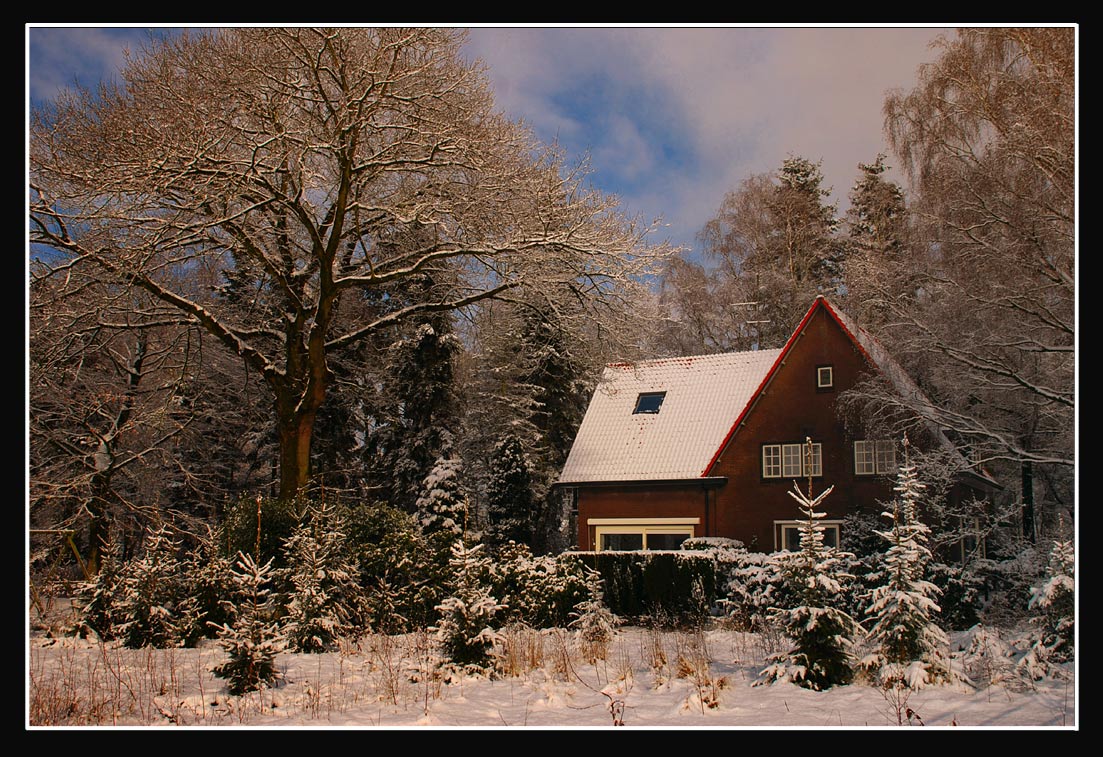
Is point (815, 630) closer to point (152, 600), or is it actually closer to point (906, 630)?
point (906, 630)

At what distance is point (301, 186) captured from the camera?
15.8m

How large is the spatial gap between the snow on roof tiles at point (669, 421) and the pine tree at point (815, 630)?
15925 mm

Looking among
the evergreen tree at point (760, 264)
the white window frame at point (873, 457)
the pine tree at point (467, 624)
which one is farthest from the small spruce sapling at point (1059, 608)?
the evergreen tree at point (760, 264)

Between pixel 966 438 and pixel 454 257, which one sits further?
pixel 966 438

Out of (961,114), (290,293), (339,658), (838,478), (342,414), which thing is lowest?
(339,658)

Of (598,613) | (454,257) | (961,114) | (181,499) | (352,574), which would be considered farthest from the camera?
(181,499)

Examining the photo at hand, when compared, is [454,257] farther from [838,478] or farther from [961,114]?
[838,478]

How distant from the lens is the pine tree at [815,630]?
905 cm

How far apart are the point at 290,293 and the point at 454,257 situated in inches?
132

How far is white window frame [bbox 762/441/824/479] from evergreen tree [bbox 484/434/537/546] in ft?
32.5

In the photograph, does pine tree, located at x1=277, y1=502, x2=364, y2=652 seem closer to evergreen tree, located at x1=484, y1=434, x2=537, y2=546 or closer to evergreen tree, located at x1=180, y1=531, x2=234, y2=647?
evergreen tree, located at x1=180, y1=531, x2=234, y2=647

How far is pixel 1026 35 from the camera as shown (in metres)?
15.2

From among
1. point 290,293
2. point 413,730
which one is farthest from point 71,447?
point 413,730

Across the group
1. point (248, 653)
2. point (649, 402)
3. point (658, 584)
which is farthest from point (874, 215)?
point (248, 653)
